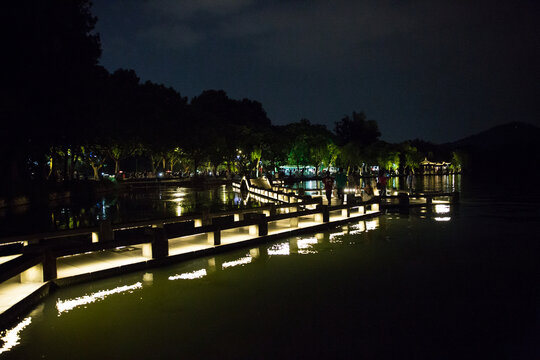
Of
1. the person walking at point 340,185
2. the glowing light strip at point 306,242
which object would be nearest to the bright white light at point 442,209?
the person walking at point 340,185

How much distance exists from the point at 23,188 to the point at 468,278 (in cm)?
3100

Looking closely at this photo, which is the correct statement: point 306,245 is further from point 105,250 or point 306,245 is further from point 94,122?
point 94,122

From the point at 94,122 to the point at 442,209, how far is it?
26.2m

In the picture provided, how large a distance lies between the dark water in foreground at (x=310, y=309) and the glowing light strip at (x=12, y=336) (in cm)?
9

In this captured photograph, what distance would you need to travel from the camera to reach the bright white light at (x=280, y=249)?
11016 mm

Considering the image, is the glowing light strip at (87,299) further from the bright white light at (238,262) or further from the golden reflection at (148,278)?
the bright white light at (238,262)

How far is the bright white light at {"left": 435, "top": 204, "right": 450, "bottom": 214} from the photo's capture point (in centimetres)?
1988

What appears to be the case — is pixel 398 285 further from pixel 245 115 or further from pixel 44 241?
pixel 245 115

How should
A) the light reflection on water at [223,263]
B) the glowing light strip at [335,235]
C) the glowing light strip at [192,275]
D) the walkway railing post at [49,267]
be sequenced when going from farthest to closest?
the glowing light strip at [335,235] → the glowing light strip at [192,275] → the walkway railing post at [49,267] → the light reflection on water at [223,263]

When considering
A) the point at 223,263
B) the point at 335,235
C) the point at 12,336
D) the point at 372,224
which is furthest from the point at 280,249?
the point at 12,336

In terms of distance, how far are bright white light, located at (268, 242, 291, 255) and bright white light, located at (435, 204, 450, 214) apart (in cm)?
1105

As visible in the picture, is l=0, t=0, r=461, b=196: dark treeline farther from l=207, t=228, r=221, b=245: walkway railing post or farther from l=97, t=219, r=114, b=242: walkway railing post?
l=207, t=228, r=221, b=245: walkway railing post

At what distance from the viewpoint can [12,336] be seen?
5.83 meters

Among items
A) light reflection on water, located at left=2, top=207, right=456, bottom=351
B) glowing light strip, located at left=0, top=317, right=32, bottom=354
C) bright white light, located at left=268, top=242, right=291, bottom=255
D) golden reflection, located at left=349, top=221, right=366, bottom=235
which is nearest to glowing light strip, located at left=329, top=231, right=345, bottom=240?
light reflection on water, located at left=2, top=207, right=456, bottom=351
